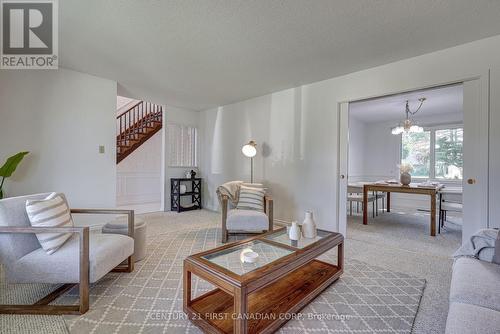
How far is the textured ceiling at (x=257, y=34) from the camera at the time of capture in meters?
1.93

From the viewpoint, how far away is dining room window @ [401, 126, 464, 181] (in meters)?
5.30

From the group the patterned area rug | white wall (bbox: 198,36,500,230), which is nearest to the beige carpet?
the patterned area rug

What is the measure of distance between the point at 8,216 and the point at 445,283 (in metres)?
3.58

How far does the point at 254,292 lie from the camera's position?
1.51m

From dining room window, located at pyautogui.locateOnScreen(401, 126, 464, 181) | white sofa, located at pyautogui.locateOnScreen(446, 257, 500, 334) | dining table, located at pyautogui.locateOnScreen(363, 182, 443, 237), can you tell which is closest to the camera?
white sofa, located at pyautogui.locateOnScreen(446, 257, 500, 334)

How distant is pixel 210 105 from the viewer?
5.25m

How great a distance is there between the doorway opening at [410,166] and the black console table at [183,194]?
3393mm

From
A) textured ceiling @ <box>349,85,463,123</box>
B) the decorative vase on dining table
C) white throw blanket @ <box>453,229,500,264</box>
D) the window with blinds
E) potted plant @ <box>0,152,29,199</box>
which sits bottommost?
Result: white throw blanket @ <box>453,229,500,264</box>

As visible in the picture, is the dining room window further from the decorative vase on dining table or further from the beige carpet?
the beige carpet

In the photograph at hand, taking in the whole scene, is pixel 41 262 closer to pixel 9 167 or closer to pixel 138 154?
pixel 9 167

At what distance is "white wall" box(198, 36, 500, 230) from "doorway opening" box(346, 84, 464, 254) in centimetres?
50

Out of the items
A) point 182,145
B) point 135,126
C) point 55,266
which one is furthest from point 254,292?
point 135,126

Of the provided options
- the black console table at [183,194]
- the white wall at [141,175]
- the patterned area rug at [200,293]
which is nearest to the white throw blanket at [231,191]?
the patterned area rug at [200,293]

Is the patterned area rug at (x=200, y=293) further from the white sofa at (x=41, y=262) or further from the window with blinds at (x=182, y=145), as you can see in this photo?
the window with blinds at (x=182, y=145)
